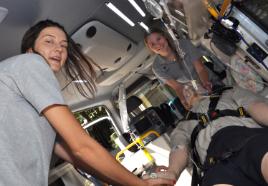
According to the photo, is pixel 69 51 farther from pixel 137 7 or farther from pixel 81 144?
pixel 137 7

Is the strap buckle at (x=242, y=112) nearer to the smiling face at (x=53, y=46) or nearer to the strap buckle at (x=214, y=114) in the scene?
the strap buckle at (x=214, y=114)

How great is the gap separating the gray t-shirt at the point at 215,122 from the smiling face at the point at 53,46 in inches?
49.6

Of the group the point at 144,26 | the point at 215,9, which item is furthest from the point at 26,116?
the point at 144,26

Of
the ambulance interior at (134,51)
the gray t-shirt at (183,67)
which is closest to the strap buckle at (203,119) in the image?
the ambulance interior at (134,51)

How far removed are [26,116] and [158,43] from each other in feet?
9.09

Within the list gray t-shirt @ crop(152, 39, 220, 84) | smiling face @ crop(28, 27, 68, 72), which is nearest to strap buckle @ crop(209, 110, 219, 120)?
smiling face @ crop(28, 27, 68, 72)

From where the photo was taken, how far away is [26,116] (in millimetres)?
1417

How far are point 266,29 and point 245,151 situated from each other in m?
1.22

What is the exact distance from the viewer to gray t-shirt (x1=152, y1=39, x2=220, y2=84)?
13.1 feet

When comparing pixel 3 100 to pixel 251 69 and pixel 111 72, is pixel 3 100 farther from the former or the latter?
pixel 111 72

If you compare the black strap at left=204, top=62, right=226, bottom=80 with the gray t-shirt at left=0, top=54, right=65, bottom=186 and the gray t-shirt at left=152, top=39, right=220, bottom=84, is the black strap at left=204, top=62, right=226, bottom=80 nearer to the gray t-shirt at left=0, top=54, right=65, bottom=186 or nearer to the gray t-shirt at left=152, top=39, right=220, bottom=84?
the gray t-shirt at left=152, top=39, right=220, bottom=84

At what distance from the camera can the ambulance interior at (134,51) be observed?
2670 millimetres

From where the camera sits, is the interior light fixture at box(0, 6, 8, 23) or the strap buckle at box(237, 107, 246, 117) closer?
the interior light fixture at box(0, 6, 8, 23)

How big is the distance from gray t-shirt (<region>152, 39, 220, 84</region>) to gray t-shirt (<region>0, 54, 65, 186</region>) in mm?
2695
